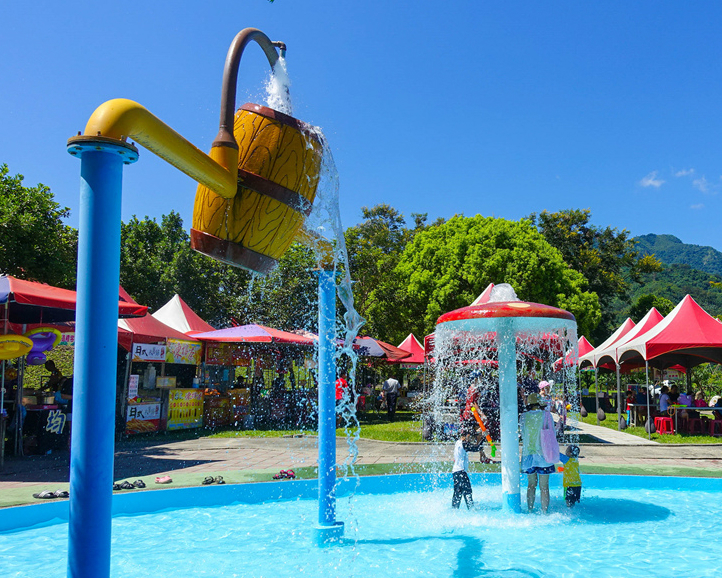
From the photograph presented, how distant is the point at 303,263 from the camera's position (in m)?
19.7

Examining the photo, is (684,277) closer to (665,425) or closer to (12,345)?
(665,425)

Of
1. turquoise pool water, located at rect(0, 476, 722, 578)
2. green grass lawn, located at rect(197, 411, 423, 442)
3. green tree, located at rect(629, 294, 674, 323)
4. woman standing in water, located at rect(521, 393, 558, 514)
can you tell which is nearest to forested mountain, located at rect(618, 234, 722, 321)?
green tree, located at rect(629, 294, 674, 323)

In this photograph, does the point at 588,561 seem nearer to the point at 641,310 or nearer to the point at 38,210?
the point at 38,210

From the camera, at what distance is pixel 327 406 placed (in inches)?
219

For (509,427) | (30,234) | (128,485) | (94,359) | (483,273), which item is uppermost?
(483,273)

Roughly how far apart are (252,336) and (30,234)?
269 inches

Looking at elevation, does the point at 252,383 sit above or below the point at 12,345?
below

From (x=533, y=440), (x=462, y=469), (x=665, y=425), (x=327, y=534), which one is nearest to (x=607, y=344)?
(x=665, y=425)

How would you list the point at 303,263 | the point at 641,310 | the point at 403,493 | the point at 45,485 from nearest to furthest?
the point at 45,485
the point at 403,493
the point at 303,263
the point at 641,310

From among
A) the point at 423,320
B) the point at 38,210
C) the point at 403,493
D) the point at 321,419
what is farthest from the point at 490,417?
the point at 423,320

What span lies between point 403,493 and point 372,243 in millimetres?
29158

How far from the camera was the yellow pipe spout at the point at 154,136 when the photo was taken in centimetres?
185

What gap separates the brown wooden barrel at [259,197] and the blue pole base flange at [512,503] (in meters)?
6.37

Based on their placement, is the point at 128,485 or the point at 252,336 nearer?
the point at 128,485
